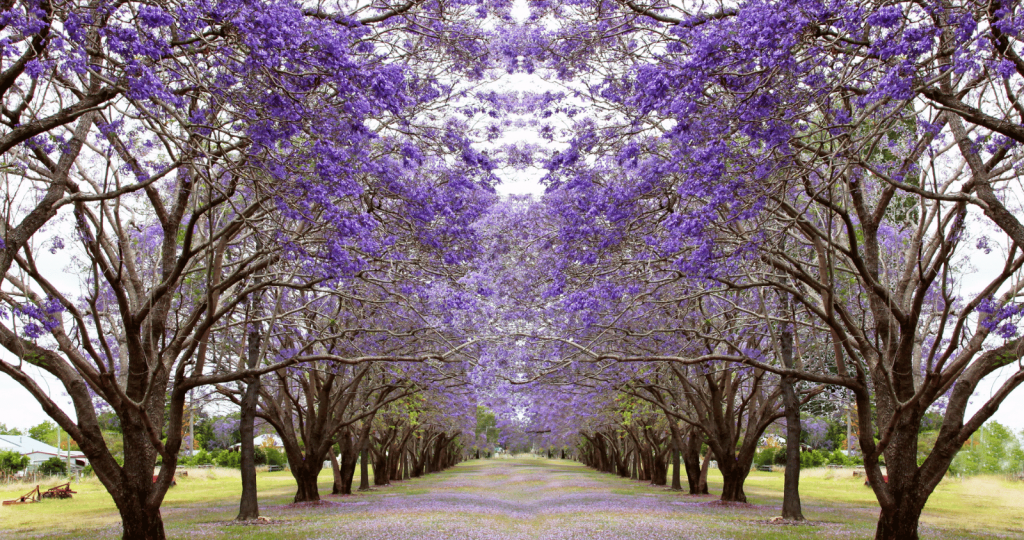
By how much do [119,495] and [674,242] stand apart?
9.86 meters

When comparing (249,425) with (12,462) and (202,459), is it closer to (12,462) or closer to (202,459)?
(12,462)

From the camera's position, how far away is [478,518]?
17938mm

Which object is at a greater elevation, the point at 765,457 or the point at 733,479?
the point at 733,479

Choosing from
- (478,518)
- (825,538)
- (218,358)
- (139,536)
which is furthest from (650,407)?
(139,536)

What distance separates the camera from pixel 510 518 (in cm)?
1867

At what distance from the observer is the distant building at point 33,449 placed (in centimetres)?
4656

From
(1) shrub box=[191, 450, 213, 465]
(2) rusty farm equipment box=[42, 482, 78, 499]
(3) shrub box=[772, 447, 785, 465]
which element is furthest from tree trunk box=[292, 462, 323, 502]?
(3) shrub box=[772, 447, 785, 465]

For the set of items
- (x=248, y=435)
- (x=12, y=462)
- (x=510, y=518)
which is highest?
(x=248, y=435)

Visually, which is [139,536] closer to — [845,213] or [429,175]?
[429,175]

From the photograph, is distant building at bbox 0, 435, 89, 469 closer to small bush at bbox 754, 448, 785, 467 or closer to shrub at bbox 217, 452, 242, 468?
shrub at bbox 217, 452, 242, 468

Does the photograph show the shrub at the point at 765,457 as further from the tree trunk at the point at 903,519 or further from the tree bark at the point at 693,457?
the tree trunk at the point at 903,519

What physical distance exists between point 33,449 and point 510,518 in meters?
49.3

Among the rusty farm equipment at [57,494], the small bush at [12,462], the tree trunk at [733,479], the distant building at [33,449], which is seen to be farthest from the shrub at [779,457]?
the small bush at [12,462]

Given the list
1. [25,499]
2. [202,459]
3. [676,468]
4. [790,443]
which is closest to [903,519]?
[790,443]
